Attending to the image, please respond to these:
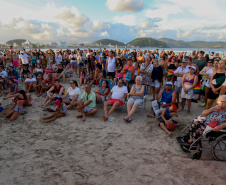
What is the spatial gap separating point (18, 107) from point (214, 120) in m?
5.33

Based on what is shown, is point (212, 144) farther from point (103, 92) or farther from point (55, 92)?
point (55, 92)

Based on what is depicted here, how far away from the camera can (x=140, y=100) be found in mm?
4863

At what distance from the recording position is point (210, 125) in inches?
112

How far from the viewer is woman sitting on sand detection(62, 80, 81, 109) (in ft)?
17.4

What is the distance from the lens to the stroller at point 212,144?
2.81 m

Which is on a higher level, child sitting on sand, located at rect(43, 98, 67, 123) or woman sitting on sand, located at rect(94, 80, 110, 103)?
woman sitting on sand, located at rect(94, 80, 110, 103)

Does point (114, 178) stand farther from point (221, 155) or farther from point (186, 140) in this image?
point (221, 155)

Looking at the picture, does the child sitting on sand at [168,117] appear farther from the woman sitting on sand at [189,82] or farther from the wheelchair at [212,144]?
the woman sitting on sand at [189,82]

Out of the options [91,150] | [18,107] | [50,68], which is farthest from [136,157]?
[50,68]

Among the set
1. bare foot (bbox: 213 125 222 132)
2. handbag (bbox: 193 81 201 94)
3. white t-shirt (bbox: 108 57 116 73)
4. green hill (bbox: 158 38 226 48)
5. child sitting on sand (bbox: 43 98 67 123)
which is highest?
green hill (bbox: 158 38 226 48)

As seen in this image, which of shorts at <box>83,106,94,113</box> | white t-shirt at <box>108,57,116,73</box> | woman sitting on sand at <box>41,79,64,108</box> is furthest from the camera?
white t-shirt at <box>108,57,116,73</box>

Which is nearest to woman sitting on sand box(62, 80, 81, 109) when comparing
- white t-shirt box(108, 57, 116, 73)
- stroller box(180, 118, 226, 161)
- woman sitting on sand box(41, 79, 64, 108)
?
woman sitting on sand box(41, 79, 64, 108)

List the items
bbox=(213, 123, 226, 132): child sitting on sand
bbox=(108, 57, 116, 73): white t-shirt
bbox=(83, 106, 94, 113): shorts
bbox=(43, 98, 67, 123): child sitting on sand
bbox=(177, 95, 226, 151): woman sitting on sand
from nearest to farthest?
1. bbox=(213, 123, 226, 132): child sitting on sand
2. bbox=(177, 95, 226, 151): woman sitting on sand
3. bbox=(43, 98, 67, 123): child sitting on sand
4. bbox=(83, 106, 94, 113): shorts
5. bbox=(108, 57, 116, 73): white t-shirt

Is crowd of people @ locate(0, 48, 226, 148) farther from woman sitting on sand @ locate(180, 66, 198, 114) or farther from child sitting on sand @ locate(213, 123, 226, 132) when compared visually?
child sitting on sand @ locate(213, 123, 226, 132)
